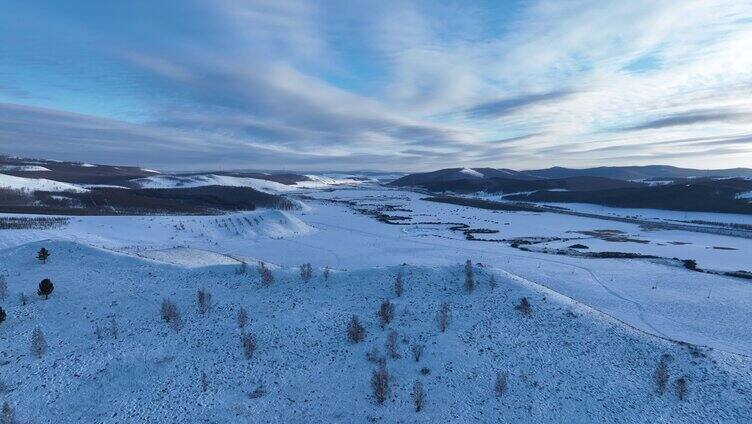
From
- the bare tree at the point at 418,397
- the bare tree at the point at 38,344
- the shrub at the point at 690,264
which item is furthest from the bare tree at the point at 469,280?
the shrub at the point at 690,264

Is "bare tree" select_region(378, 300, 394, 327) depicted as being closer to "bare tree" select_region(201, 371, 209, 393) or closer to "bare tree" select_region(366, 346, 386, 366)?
"bare tree" select_region(366, 346, 386, 366)

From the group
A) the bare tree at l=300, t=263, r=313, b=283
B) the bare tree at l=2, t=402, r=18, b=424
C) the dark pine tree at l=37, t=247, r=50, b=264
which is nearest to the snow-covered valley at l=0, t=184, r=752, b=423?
the bare tree at l=2, t=402, r=18, b=424

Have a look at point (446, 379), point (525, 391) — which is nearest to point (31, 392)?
point (446, 379)

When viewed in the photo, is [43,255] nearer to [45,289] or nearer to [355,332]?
[45,289]

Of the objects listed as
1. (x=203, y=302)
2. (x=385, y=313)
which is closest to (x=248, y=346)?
(x=203, y=302)

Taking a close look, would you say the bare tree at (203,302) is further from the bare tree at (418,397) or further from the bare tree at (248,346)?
the bare tree at (418,397)

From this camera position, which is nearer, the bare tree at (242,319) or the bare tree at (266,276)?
the bare tree at (242,319)
